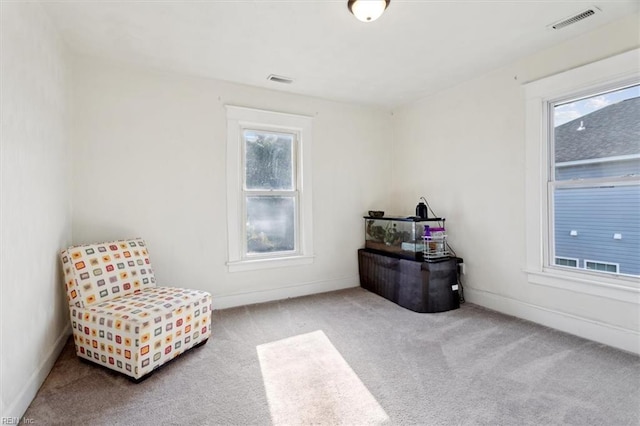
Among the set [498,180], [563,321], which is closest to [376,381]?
[563,321]

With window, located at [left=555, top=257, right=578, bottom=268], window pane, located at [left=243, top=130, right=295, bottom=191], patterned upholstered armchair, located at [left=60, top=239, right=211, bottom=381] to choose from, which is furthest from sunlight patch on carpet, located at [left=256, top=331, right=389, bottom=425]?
window, located at [left=555, top=257, right=578, bottom=268]

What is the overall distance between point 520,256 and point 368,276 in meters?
1.70

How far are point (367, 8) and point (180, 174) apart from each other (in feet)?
7.57

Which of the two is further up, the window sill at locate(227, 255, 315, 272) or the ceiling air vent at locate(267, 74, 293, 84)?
the ceiling air vent at locate(267, 74, 293, 84)

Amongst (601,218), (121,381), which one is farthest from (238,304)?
(601,218)

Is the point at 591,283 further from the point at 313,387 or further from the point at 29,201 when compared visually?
the point at 29,201

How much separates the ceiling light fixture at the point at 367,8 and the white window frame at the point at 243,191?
1.74 m

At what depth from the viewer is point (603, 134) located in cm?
249

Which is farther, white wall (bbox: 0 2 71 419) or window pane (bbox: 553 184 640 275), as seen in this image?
window pane (bbox: 553 184 640 275)

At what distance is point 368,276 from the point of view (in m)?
3.97

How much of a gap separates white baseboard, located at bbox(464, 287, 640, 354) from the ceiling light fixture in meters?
2.85

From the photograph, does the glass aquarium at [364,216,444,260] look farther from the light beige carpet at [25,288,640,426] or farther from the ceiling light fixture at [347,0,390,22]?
the ceiling light fixture at [347,0,390,22]

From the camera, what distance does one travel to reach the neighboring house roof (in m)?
2.34

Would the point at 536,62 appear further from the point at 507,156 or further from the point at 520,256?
the point at 520,256
